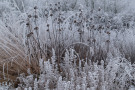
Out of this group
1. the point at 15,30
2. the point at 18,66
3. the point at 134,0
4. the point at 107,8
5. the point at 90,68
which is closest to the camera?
the point at 90,68

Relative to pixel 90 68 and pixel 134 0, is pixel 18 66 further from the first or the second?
pixel 134 0

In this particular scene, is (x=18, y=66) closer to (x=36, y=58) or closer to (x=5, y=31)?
(x=36, y=58)

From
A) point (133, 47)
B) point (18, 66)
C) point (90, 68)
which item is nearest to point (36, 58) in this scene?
point (18, 66)

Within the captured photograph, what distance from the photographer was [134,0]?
7.88 meters

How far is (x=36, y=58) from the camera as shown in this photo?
7.75 feet

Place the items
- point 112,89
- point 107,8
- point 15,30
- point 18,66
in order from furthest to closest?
point 107,8 → point 15,30 → point 18,66 → point 112,89

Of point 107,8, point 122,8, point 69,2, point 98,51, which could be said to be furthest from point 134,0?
point 98,51

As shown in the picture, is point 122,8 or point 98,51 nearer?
point 98,51

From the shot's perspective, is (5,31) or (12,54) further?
(5,31)

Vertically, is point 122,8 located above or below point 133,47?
above

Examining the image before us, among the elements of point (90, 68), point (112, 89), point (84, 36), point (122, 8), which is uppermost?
point (122, 8)

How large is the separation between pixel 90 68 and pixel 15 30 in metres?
1.61

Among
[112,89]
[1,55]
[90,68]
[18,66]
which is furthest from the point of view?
[1,55]

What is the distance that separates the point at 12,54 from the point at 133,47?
2084mm
